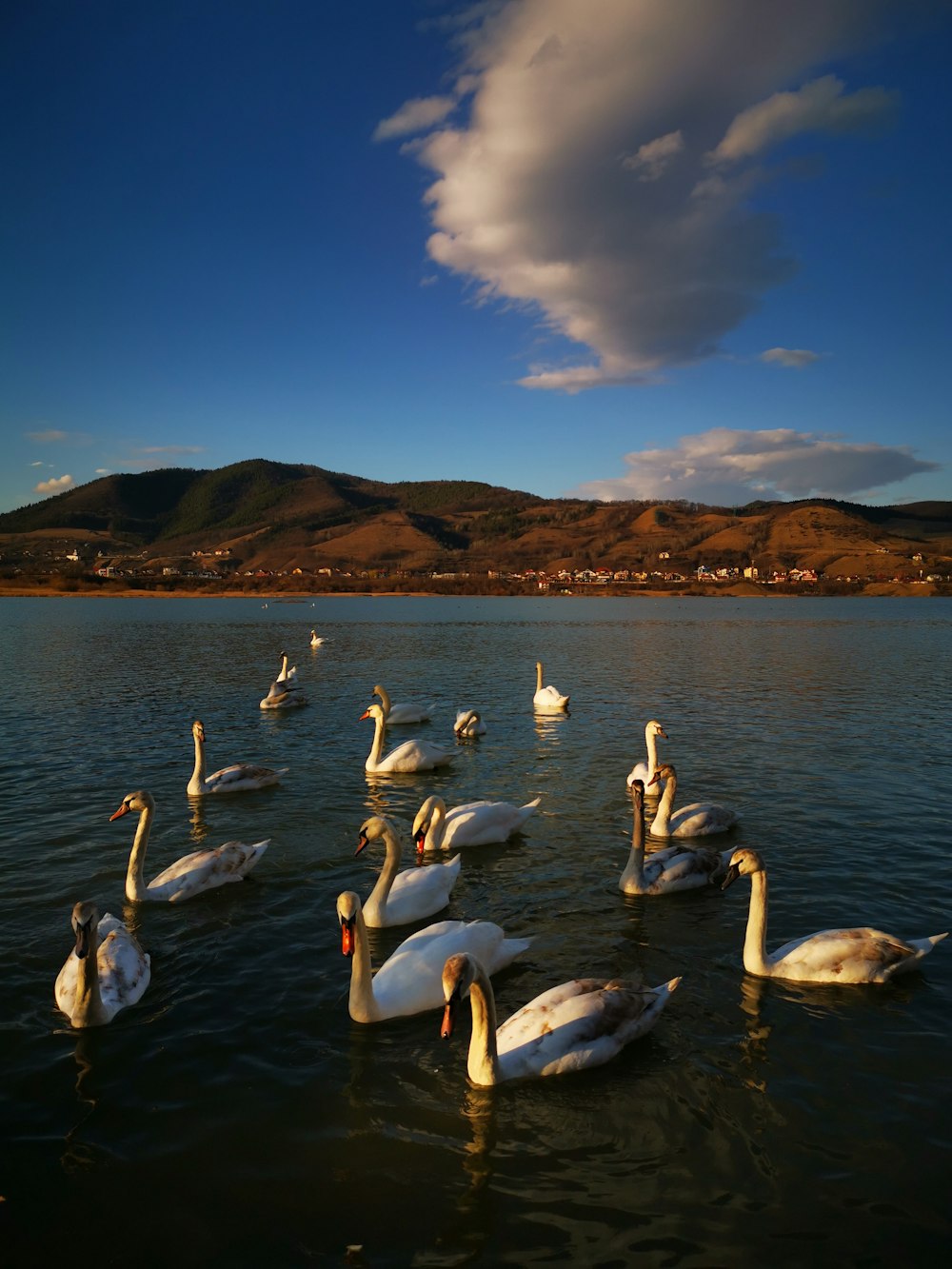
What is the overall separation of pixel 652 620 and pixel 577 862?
7210 centimetres

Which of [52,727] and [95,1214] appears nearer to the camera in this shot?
[95,1214]

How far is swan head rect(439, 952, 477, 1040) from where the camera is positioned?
21.0 feet

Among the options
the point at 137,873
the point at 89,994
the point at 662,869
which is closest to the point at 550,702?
the point at 662,869

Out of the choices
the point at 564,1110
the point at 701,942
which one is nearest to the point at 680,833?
the point at 701,942

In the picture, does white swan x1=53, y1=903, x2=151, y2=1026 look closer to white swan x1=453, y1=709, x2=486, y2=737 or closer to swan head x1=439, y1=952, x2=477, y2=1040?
swan head x1=439, y1=952, x2=477, y2=1040

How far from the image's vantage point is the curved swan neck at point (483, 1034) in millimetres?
6621

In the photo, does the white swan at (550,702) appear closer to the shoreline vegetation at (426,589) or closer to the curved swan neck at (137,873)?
the curved swan neck at (137,873)

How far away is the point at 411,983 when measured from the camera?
7938mm

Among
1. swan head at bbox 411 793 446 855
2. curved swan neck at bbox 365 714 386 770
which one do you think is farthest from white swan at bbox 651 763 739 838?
curved swan neck at bbox 365 714 386 770

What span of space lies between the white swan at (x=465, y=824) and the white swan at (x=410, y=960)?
11.9 ft

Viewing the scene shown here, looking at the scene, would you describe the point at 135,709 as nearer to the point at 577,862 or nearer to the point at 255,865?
the point at 255,865

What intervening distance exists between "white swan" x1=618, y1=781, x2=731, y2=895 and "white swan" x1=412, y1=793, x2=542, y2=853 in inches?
97.4

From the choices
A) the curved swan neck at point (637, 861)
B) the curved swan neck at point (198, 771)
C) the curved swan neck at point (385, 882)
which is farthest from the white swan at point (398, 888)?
the curved swan neck at point (198, 771)

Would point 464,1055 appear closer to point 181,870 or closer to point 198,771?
point 181,870
